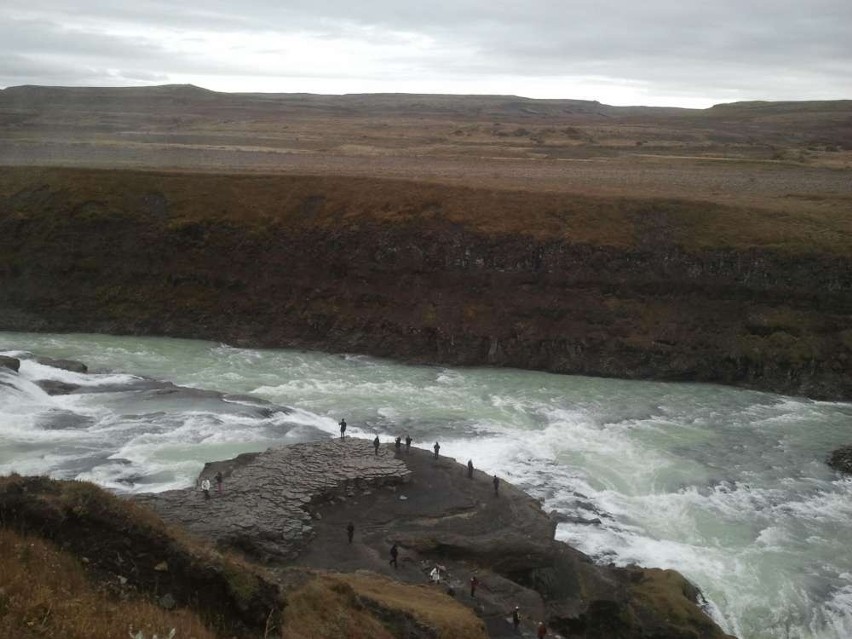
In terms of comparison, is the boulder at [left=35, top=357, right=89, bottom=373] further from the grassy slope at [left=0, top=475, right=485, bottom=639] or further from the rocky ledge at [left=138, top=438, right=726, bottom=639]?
the grassy slope at [left=0, top=475, right=485, bottom=639]

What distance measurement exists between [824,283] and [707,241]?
7541 mm

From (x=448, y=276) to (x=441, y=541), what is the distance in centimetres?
3092

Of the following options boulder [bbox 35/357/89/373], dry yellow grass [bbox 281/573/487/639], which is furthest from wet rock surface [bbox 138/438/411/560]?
boulder [bbox 35/357/89/373]

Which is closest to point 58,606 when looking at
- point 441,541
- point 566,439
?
point 441,541

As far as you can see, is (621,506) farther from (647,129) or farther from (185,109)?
(185,109)

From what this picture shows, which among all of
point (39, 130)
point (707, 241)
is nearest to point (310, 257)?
point (707, 241)

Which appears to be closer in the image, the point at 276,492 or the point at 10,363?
the point at 276,492

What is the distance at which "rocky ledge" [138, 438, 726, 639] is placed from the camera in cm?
2109

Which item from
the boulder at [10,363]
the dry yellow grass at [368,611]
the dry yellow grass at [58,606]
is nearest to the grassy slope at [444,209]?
the boulder at [10,363]

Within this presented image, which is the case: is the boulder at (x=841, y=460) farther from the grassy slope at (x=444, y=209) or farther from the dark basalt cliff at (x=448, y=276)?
the grassy slope at (x=444, y=209)

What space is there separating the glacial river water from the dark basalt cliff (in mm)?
2443

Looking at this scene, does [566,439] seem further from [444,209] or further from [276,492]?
[444,209]

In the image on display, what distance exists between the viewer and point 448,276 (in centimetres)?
5231

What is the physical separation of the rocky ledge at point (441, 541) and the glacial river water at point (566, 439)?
8.13ft
